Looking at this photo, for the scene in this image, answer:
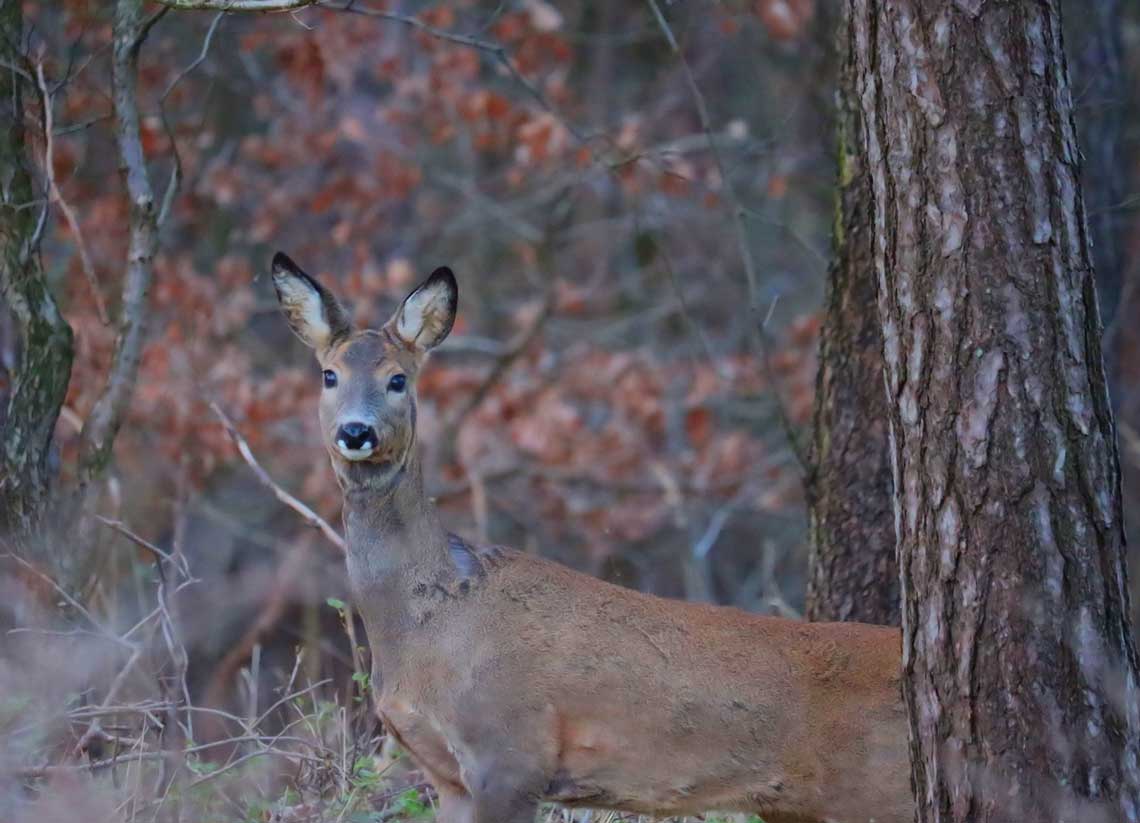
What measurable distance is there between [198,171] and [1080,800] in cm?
1008

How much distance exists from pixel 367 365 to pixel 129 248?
145 cm

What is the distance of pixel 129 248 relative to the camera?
7.16 meters

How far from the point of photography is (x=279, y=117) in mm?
13891

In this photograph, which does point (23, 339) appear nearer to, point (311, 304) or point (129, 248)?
point (129, 248)

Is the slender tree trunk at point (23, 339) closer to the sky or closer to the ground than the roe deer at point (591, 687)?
closer to the sky

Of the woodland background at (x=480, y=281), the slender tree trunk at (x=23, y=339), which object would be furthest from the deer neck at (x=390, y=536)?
the woodland background at (x=480, y=281)

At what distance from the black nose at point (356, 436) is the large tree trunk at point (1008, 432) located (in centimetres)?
207

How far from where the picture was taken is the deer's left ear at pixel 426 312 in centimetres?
663

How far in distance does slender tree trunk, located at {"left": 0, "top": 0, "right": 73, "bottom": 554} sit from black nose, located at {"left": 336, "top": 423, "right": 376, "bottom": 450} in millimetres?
1340

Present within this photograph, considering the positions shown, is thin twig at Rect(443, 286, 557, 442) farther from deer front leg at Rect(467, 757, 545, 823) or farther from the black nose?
deer front leg at Rect(467, 757, 545, 823)

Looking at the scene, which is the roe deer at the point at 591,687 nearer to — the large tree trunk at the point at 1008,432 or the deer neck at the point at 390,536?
the deer neck at the point at 390,536

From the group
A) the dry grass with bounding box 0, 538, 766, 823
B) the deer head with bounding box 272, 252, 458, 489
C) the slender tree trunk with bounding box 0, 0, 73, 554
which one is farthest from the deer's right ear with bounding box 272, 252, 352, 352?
the dry grass with bounding box 0, 538, 766, 823

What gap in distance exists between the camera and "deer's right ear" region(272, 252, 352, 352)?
660 centimetres

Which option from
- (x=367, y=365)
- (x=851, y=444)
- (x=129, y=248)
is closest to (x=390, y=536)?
(x=367, y=365)
